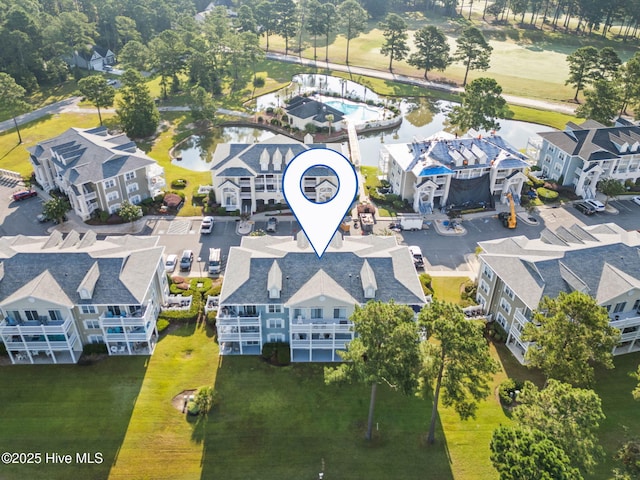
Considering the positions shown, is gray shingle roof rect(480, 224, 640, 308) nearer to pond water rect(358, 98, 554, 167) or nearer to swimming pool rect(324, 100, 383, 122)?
pond water rect(358, 98, 554, 167)

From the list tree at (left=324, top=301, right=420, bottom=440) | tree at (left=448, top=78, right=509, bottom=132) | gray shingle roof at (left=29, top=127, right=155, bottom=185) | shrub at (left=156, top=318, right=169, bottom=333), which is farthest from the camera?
tree at (left=448, top=78, right=509, bottom=132)

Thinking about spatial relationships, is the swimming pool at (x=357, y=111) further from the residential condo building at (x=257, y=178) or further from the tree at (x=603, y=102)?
the tree at (x=603, y=102)

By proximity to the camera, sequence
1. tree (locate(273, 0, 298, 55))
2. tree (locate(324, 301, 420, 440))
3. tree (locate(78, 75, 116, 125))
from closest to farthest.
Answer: tree (locate(324, 301, 420, 440)), tree (locate(78, 75, 116, 125)), tree (locate(273, 0, 298, 55))

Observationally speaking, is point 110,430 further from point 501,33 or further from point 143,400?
point 501,33

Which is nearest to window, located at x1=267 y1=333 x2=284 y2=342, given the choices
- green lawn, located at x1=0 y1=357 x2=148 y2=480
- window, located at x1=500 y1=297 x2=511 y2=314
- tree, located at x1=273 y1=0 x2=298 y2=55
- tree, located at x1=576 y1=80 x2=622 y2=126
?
green lawn, located at x1=0 y1=357 x2=148 y2=480

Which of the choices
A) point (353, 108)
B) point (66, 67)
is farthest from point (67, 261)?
point (66, 67)

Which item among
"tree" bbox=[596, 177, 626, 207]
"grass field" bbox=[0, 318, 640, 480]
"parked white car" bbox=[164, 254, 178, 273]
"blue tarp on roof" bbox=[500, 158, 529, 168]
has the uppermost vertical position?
→ "blue tarp on roof" bbox=[500, 158, 529, 168]
